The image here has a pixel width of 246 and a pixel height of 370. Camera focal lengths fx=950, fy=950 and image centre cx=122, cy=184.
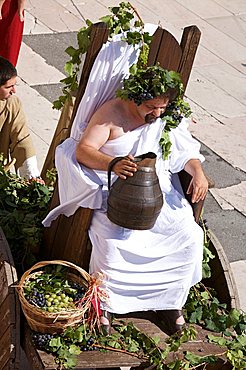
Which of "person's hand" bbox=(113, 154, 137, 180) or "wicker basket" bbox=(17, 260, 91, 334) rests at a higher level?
"person's hand" bbox=(113, 154, 137, 180)

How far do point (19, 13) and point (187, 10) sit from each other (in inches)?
165

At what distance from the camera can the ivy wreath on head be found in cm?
474

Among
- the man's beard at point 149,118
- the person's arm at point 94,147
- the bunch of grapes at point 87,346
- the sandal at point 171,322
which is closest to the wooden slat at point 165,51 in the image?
the man's beard at point 149,118

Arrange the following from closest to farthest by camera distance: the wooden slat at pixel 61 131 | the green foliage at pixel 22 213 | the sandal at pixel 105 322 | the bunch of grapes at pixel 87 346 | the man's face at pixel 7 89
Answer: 1. the bunch of grapes at pixel 87 346
2. the sandal at pixel 105 322
3. the green foliage at pixel 22 213
4. the man's face at pixel 7 89
5. the wooden slat at pixel 61 131

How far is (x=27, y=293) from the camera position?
15.5 feet

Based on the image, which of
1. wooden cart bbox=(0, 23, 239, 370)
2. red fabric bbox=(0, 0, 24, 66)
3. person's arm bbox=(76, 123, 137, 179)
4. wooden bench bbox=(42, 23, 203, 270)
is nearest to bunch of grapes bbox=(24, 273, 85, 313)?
wooden cart bbox=(0, 23, 239, 370)

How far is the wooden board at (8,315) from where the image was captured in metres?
4.65

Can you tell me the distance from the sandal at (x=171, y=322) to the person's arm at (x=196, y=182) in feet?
1.99

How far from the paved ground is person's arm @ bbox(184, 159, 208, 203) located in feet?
5.40

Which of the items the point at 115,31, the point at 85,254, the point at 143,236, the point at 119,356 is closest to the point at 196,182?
the point at 143,236

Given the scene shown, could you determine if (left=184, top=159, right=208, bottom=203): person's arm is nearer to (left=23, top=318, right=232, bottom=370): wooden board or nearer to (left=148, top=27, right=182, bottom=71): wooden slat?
(left=148, top=27, right=182, bottom=71): wooden slat

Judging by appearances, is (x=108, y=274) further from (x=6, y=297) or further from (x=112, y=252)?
(x=6, y=297)

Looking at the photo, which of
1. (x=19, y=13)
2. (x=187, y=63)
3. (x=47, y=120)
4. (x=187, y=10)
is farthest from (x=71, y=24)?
(x=187, y=63)

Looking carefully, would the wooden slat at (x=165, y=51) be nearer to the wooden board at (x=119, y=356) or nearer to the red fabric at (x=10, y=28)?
the wooden board at (x=119, y=356)
